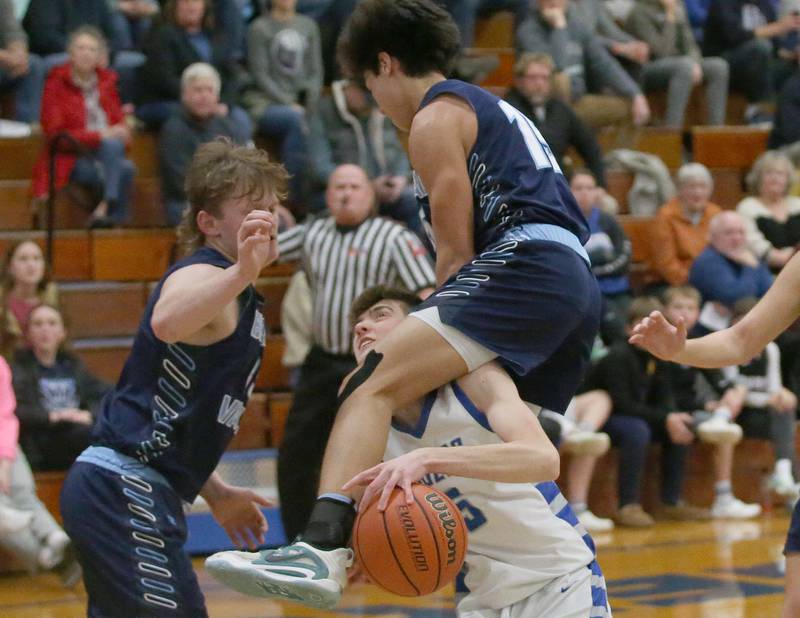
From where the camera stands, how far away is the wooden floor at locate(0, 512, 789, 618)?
259 inches

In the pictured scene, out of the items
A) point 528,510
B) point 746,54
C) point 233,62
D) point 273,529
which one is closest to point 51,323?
point 273,529

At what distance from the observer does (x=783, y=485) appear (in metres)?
9.27

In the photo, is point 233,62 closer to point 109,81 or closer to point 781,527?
point 109,81

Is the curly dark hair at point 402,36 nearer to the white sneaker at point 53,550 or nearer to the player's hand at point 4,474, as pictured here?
the player's hand at point 4,474

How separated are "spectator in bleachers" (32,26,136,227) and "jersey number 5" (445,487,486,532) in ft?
19.4

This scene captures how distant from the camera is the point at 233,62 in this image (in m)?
10.1

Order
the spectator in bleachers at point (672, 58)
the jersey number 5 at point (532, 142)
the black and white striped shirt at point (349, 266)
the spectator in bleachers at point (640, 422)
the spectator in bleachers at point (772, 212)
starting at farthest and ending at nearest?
1. the spectator in bleachers at point (672, 58)
2. the spectator in bleachers at point (772, 212)
3. the spectator in bleachers at point (640, 422)
4. the black and white striped shirt at point (349, 266)
5. the jersey number 5 at point (532, 142)

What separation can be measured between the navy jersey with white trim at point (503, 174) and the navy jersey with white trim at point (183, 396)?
68 cm

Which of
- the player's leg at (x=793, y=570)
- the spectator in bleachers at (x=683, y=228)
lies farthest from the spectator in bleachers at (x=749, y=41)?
the player's leg at (x=793, y=570)

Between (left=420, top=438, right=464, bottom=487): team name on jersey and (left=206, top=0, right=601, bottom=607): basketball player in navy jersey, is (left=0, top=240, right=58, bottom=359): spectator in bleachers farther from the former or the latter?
(left=420, top=438, right=464, bottom=487): team name on jersey

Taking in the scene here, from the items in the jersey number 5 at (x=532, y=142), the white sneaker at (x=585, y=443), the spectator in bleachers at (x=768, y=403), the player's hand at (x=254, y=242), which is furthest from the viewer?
the spectator in bleachers at (x=768, y=403)

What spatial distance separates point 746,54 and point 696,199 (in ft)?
9.89

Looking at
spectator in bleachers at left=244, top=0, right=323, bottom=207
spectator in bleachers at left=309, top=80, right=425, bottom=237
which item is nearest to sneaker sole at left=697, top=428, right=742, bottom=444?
spectator in bleachers at left=309, top=80, right=425, bottom=237

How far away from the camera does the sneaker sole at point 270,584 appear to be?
346 cm
